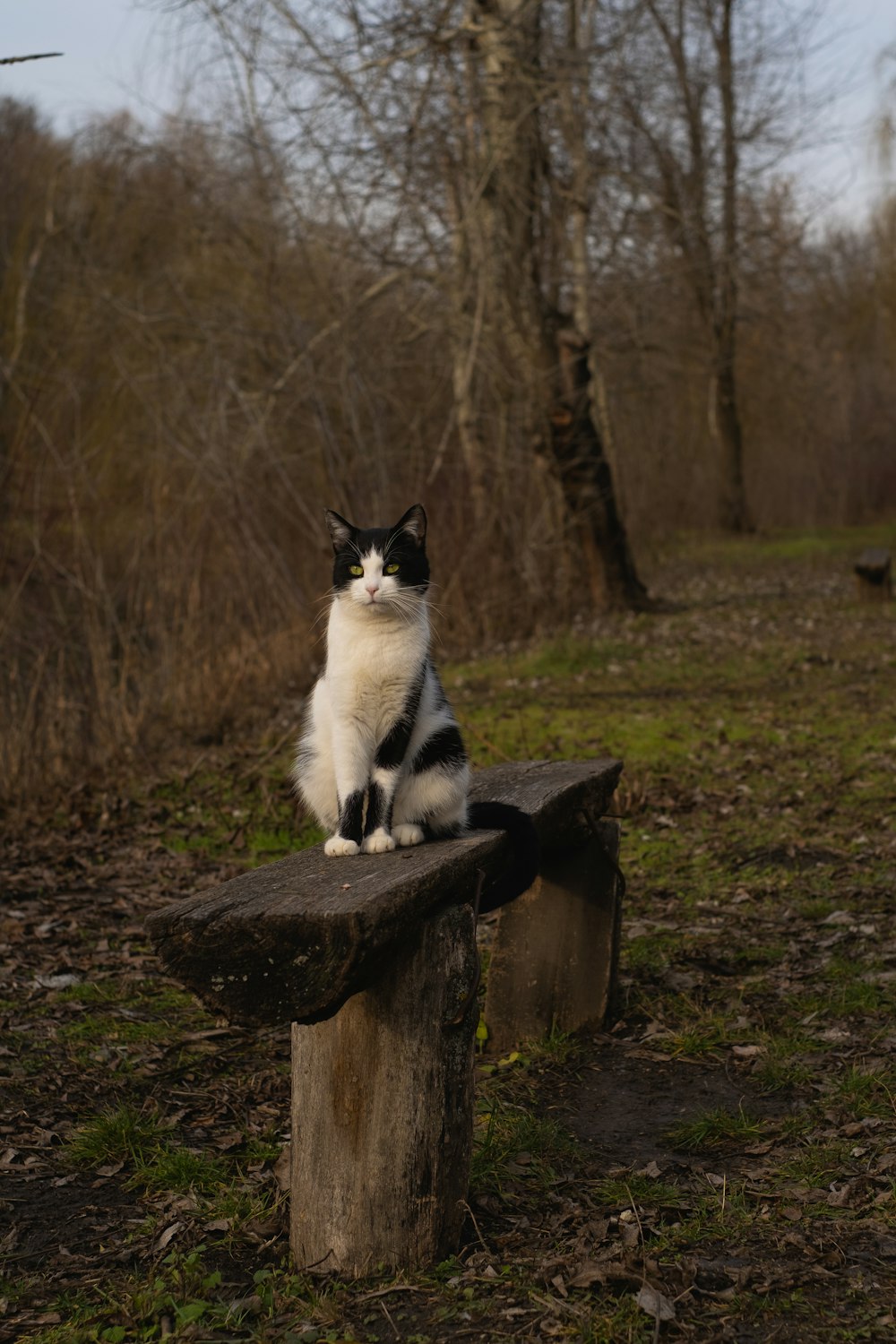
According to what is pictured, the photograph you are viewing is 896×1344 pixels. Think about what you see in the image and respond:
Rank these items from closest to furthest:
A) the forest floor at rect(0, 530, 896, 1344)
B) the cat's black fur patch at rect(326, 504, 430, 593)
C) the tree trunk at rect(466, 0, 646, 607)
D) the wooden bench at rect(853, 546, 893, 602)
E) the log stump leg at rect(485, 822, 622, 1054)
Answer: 1. the forest floor at rect(0, 530, 896, 1344)
2. the cat's black fur patch at rect(326, 504, 430, 593)
3. the log stump leg at rect(485, 822, 622, 1054)
4. the tree trunk at rect(466, 0, 646, 607)
5. the wooden bench at rect(853, 546, 893, 602)

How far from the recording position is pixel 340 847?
3143 millimetres

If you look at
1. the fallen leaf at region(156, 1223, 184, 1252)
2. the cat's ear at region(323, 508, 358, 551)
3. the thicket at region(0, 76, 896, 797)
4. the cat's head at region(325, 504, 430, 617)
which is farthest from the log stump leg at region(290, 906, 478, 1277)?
the thicket at region(0, 76, 896, 797)

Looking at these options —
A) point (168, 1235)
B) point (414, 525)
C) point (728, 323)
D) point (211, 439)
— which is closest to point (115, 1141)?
point (168, 1235)

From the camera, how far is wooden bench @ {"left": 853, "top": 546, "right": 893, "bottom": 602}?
13.7 meters

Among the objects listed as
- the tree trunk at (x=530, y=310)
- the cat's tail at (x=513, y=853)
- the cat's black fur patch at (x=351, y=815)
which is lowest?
the cat's tail at (x=513, y=853)

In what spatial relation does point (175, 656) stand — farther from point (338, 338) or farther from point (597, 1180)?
point (597, 1180)

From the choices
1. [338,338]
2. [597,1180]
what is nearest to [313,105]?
[338,338]

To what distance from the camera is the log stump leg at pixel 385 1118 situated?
268 centimetres

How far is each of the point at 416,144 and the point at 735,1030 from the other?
33.0 feet

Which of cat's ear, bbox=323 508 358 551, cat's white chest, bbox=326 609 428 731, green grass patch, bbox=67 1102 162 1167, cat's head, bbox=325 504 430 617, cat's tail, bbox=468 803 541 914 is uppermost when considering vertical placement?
cat's ear, bbox=323 508 358 551

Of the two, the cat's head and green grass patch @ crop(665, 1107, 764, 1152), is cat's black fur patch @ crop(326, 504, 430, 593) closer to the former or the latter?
the cat's head

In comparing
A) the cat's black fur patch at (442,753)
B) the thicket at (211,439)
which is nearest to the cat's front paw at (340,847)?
the cat's black fur patch at (442,753)

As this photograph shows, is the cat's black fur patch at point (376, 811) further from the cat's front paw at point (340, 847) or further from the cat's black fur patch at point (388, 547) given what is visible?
the cat's black fur patch at point (388, 547)

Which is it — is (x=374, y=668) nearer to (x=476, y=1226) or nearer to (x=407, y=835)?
(x=407, y=835)
